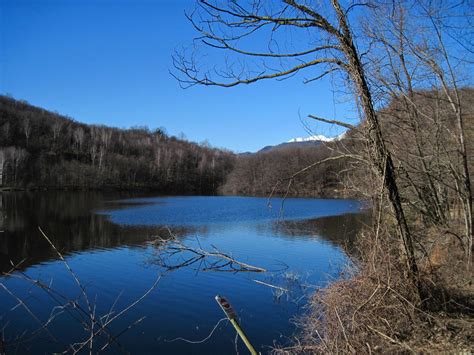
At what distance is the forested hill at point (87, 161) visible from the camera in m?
85.7

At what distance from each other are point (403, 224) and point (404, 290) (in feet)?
3.60

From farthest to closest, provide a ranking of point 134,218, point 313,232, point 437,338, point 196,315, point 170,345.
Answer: point 134,218, point 313,232, point 196,315, point 170,345, point 437,338

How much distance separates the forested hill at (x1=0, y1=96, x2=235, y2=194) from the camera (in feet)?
281

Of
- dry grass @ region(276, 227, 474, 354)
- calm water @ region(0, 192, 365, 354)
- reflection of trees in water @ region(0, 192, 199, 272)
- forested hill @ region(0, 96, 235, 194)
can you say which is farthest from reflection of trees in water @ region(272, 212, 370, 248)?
forested hill @ region(0, 96, 235, 194)

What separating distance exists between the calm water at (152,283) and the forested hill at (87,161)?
6344 centimetres

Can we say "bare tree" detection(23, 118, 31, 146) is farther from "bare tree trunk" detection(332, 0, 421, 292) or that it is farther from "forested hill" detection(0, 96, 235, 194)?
"bare tree trunk" detection(332, 0, 421, 292)

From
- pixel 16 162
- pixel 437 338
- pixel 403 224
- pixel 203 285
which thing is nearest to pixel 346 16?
pixel 403 224

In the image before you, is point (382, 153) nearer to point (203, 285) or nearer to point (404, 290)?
point (404, 290)

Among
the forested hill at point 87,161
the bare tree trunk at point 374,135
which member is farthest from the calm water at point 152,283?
the forested hill at point 87,161

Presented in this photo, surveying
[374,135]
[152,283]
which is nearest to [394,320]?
[374,135]

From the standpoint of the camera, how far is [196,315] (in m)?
11.0

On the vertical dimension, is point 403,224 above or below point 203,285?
above

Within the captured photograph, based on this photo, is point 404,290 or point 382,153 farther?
point 404,290

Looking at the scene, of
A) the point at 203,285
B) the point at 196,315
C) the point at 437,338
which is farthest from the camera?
the point at 203,285
